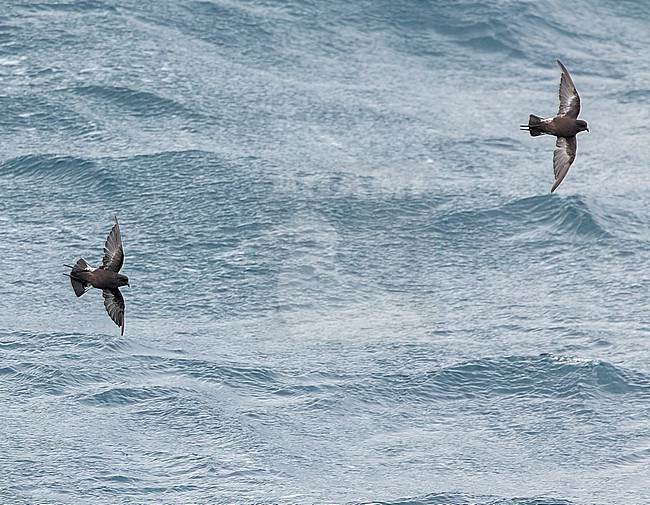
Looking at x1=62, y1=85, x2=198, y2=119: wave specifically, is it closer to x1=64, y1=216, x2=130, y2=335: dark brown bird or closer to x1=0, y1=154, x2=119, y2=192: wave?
x1=0, y1=154, x2=119, y2=192: wave

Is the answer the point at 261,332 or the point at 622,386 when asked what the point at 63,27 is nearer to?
the point at 261,332

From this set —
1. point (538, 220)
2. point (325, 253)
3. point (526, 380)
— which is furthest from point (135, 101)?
point (526, 380)

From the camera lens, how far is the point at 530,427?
148 ft

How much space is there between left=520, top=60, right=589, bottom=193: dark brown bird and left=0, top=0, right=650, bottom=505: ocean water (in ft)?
32.8

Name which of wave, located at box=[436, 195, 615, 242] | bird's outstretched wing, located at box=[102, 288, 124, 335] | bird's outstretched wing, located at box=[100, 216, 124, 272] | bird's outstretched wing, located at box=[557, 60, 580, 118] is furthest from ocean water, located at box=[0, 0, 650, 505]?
bird's outstretched wing, located at box=[557, 60, 580, 118]

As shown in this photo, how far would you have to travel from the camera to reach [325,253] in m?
49.1

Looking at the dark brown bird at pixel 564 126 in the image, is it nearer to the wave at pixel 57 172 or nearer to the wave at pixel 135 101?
the wave at pixel 57 172

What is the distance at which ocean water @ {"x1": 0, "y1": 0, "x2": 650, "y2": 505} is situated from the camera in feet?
142

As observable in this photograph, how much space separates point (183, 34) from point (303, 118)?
4637 millimetres

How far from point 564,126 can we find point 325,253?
16752mm

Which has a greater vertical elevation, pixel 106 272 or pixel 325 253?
pixel 106 272

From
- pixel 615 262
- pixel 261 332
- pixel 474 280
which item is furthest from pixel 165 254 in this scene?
pixel 615 262

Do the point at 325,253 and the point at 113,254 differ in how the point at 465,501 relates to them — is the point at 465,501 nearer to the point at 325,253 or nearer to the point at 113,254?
the point at 325,253

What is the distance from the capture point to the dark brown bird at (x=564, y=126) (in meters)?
32.6
